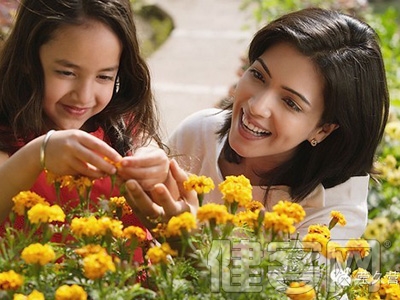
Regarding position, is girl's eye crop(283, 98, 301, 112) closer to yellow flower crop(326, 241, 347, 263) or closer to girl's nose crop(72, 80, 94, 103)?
girl's nose crop(72, 80, 94, 103)

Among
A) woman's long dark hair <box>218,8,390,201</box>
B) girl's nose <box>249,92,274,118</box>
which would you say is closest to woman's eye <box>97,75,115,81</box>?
girl's nose <box>249,92,274,118</box>

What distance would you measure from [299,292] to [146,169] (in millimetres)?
356

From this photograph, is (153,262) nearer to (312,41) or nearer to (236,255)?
(236,255)

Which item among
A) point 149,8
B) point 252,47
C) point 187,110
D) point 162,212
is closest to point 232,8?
point 149,8

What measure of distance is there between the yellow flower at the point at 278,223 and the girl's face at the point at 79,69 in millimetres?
711

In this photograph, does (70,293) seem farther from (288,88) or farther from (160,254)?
(288,88)

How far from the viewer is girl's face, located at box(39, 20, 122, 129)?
73.0 inches

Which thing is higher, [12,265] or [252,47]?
[252,47]

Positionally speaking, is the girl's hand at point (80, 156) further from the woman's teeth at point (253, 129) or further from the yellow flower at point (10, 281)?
the woman's teeth at point (253, 129)

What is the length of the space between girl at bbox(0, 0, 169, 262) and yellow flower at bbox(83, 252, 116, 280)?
56 centimetres

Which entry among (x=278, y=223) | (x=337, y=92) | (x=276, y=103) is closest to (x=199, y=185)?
(x=278, y=223)

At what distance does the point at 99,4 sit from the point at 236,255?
0.85 m

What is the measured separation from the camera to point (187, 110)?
5320 millimetres

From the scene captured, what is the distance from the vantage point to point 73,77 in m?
1.87
